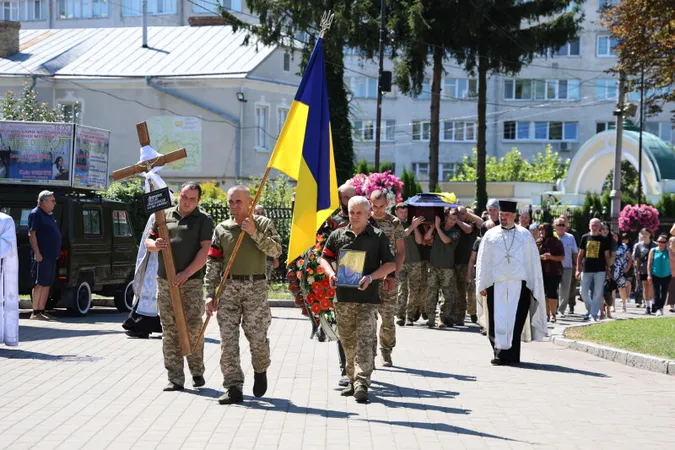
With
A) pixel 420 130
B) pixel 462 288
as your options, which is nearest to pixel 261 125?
pixel 420 130

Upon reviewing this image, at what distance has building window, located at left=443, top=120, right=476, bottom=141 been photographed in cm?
7881

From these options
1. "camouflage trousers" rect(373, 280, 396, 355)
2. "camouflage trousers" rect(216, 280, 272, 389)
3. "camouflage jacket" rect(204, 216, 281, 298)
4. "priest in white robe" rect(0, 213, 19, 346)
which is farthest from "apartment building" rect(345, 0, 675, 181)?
"camouflage trousers" rect(216, 280, 272, 389)

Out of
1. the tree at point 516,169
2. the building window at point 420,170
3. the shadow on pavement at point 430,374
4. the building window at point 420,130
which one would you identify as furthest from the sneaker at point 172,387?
the building window at point 420,130

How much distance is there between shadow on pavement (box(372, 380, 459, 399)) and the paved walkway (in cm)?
2

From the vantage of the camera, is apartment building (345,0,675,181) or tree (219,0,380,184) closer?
tree (219,0,380,184)

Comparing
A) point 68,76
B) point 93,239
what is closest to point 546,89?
point 68,76

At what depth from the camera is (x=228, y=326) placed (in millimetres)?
10617

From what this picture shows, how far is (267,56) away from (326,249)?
41163mm

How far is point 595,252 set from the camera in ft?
73.3

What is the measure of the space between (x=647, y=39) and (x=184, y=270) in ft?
51.5

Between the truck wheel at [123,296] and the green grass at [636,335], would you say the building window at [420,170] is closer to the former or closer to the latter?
the green grass at [636,335]

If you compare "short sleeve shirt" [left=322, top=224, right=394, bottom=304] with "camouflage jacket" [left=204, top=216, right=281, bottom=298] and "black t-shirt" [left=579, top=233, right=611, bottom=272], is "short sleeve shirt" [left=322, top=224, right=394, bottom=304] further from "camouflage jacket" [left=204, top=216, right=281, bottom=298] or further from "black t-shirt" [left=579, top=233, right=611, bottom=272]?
"black t-shirt" [left=579, top=233, right=611, bottom=272]

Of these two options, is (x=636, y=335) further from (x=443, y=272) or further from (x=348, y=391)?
(x=348, y=391)

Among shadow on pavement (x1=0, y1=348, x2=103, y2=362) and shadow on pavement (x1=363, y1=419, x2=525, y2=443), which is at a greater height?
shadow on pavement (x1=363, y1=419, x2=525, y2=443)
